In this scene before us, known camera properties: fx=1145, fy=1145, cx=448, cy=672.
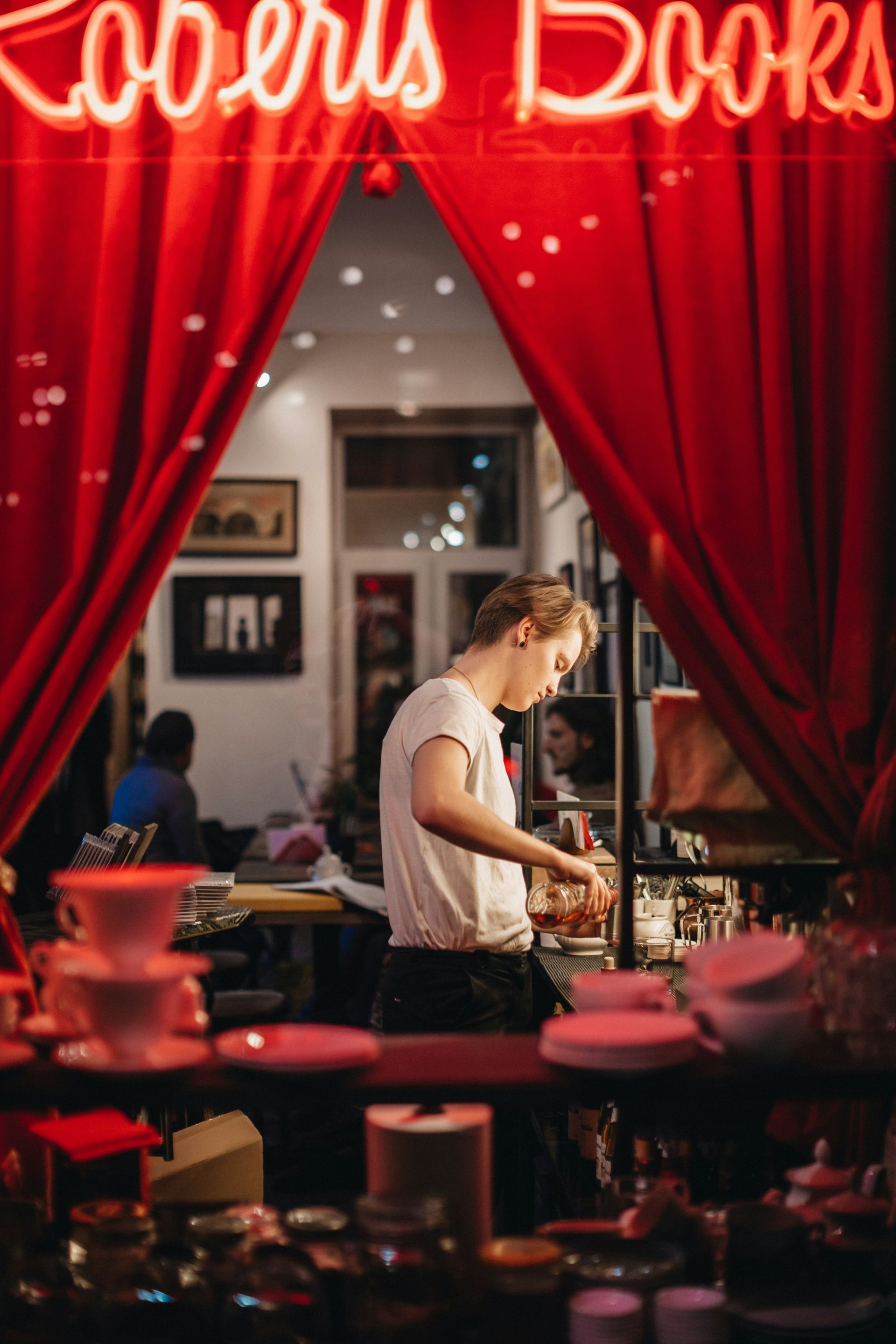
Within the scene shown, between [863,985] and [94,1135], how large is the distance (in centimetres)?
110

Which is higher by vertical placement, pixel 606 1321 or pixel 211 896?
pixel 211 896

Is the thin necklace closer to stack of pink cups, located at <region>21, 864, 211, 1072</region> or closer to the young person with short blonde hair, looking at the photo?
the young person with short blonde hair

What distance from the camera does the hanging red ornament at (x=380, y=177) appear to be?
1.91m

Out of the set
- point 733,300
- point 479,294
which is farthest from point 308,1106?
point 479,294

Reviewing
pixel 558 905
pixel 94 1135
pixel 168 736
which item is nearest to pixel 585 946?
pixel 558 905

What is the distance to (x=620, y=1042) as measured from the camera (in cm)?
148

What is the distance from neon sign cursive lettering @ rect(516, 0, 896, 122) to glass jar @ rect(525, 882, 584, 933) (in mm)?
1488

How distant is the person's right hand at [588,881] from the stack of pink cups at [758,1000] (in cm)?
71

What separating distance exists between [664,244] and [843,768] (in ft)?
2.97

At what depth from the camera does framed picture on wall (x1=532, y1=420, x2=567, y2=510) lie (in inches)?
259

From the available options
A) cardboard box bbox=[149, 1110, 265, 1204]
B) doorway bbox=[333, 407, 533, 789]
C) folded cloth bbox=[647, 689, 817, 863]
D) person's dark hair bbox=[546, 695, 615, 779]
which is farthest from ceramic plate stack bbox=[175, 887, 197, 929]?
doorway bbox=[333, 407, 533, 789]

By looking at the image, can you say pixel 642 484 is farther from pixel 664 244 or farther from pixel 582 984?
pixel 582 984

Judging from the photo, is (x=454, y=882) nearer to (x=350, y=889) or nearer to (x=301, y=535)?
(x=350, y=889)

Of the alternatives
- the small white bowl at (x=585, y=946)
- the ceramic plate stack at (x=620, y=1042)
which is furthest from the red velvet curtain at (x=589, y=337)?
the small white bowl at (x=585, y=946)
